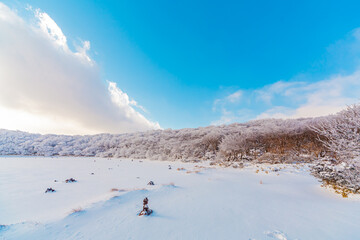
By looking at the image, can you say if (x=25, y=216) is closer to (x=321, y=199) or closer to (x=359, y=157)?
(x=321, y=199)

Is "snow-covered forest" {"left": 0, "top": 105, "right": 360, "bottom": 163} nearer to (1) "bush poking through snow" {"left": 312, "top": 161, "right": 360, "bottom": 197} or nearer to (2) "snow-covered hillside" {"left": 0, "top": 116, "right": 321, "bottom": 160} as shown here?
(2) "snow-covered hillside" {"left": 0, "top": 116, "right": 321, "bottom": 160}

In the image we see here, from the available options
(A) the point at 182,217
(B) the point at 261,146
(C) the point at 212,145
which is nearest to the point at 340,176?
(A) the point at 182,217

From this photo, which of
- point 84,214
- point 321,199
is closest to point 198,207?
point 84,214

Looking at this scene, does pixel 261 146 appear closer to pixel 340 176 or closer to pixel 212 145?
pixel 212 145

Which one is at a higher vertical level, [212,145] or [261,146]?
[212,145]

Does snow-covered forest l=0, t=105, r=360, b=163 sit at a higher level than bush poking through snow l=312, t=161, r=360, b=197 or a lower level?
higher

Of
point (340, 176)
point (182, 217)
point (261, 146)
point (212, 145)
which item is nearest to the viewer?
point (182, 217)

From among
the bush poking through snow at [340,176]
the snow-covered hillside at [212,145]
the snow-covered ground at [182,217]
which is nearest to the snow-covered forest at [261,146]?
the snow-covered hillside at [212,145]

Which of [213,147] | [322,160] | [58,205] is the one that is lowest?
[58,205]

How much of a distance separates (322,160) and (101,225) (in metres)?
8.40

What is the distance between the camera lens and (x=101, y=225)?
2.80 m

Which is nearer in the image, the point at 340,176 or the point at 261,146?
the point at 340,176

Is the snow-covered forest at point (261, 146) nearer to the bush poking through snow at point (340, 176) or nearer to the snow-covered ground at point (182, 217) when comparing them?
the bush poking through snow at point (340, 176)

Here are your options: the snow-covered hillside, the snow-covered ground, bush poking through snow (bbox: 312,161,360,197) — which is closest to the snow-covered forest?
the snow-covered hillside
